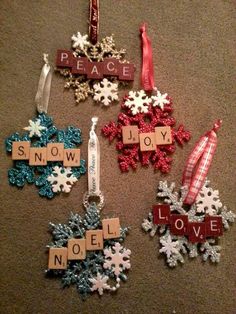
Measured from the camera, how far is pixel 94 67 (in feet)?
4.11

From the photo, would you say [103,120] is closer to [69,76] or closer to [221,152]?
[69,76]

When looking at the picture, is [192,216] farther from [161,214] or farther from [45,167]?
[45,167]

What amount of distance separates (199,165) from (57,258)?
58 centimetres

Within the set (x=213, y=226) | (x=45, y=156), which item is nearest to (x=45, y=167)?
(x=45, y=156)

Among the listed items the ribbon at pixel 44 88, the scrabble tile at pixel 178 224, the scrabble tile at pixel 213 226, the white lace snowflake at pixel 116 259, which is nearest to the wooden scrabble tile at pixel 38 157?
the ribbon at pixel 44 88

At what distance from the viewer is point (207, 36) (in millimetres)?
1343

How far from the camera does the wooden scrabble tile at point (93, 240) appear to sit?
1178 mm

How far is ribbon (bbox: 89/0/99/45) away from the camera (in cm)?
127

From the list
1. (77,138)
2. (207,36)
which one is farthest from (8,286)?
(207,36)

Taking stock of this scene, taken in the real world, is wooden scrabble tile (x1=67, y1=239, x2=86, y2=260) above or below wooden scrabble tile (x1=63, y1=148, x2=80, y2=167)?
below

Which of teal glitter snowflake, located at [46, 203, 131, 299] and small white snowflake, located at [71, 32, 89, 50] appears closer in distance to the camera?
teal glitter snowflake, located at [46, 203, 131, 299]

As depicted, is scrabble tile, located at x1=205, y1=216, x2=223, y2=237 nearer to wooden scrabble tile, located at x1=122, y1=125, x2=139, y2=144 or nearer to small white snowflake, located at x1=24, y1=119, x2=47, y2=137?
wooden scrabble tile, located at x1=122, y1=125, x2=139, y2=144

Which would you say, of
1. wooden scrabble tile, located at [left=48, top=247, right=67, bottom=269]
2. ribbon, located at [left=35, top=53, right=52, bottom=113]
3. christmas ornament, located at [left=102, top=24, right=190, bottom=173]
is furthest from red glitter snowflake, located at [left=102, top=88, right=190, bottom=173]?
wooden scrabble tile, located at [left=48, top=247, right=67, bottom=269]

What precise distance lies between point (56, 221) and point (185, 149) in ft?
1.72
